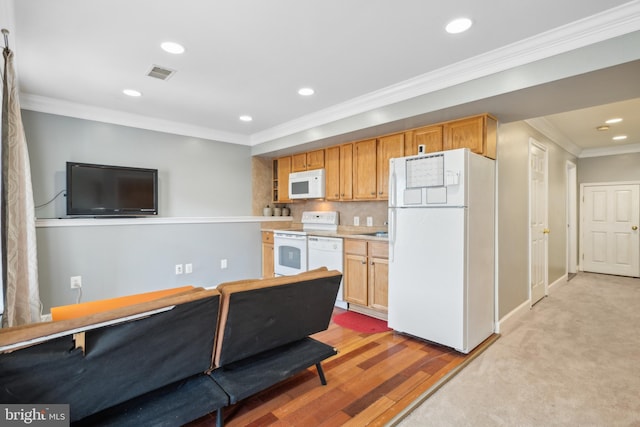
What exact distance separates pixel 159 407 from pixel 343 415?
3.32 ft

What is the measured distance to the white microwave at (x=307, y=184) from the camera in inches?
180

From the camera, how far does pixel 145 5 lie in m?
1.88

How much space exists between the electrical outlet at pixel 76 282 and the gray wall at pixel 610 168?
8.30m

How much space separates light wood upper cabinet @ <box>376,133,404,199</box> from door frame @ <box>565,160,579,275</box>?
3.84m

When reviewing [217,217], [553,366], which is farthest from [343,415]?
[217,217]

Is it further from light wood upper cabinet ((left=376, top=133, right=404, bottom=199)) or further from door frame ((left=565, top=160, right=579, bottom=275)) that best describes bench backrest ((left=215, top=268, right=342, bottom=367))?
door frame ((left=565, top=160, right=579, bottom=275))

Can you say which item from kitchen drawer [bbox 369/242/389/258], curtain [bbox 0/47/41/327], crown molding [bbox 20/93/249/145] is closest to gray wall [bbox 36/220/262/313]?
crown molding [bbox 20/93/249/145]

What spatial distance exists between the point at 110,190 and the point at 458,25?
12.7ft

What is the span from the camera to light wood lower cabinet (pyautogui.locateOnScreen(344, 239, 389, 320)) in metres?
3.44

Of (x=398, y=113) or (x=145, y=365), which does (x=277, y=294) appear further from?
(x=398, y=113)

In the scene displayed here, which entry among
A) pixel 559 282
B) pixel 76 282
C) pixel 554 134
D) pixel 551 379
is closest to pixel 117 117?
pixel 76 282

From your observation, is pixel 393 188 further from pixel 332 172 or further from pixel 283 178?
pixel 283 178

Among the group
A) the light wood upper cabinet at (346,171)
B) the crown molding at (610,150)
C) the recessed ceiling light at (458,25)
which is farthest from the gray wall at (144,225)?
the crown molding at (610,150)

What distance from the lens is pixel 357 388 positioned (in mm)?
2150
